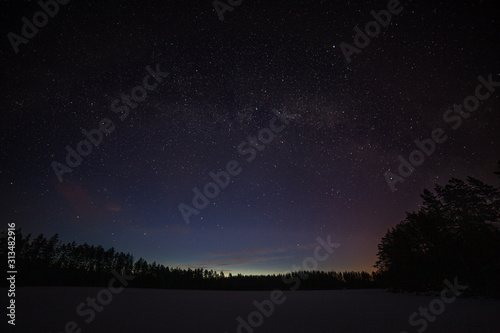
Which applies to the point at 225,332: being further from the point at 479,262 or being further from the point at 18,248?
the point at 18,248

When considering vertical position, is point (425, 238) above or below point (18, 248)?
below

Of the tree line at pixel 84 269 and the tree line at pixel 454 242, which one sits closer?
the tree line at pixel 454 242

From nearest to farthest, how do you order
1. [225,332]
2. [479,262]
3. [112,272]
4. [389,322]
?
[225,332] → [389,322] → [479,262] → [112,272]

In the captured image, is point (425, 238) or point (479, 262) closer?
point (479, 262)

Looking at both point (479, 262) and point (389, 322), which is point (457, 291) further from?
point (389, 322)

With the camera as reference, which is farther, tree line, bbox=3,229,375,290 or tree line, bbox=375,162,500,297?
tree line, bbox=3,229,375,290

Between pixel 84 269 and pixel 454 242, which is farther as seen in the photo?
pixel 84 269

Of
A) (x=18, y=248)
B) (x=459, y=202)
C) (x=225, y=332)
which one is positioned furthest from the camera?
(x=18, y=248)

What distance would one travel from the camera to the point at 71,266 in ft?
215

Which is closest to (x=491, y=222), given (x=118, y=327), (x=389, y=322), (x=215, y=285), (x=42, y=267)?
(x=389, y=322)

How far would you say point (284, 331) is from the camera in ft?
27.8

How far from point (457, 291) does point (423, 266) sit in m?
8.01

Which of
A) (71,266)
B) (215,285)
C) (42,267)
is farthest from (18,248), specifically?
(215,285)

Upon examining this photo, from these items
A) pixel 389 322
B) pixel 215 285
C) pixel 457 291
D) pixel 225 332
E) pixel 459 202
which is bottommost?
pixel 215 285
